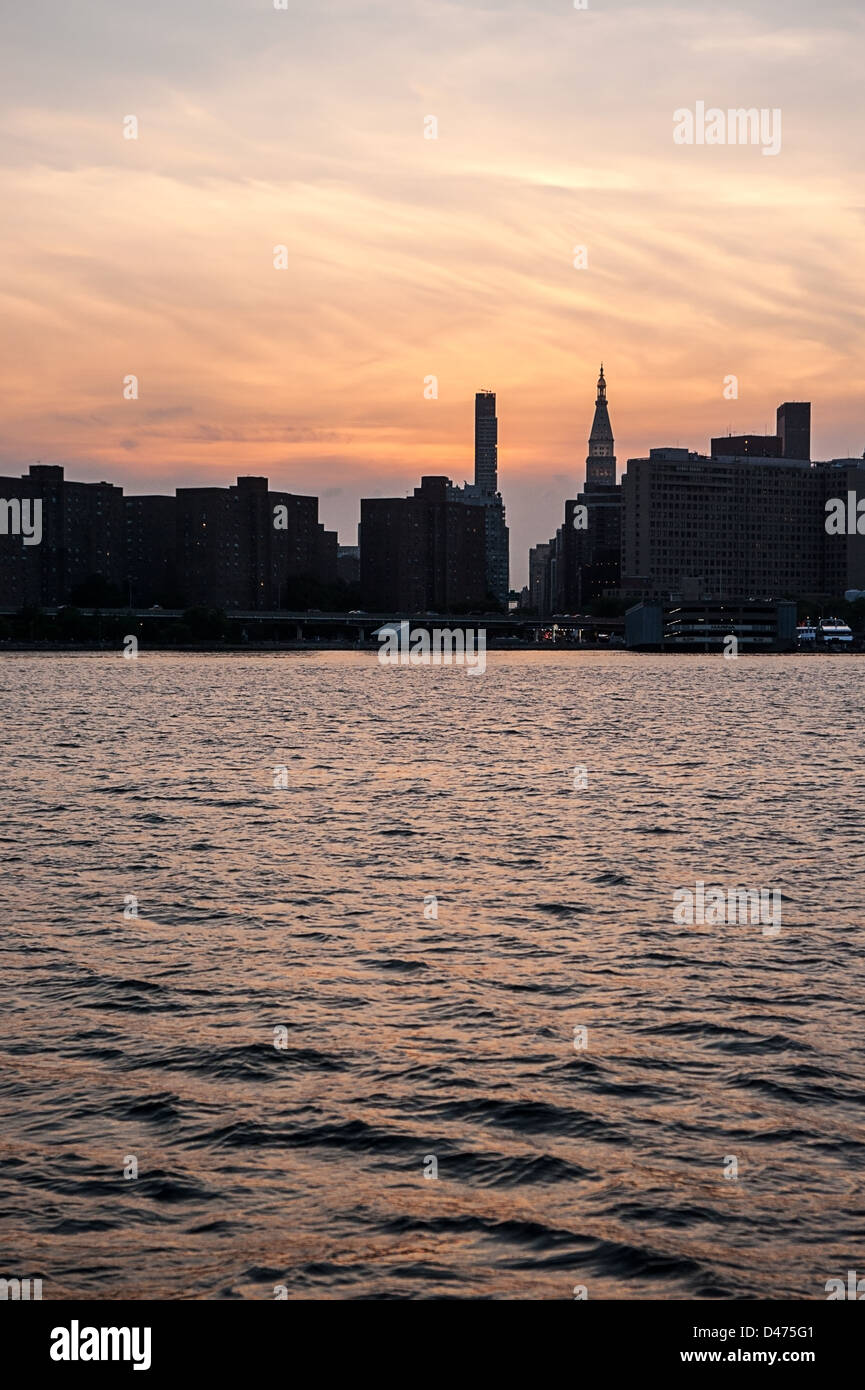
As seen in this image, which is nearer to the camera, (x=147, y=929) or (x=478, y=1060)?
(x=478, y=1060)

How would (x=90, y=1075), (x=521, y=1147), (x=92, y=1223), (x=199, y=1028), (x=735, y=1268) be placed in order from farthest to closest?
(x=199, y=1028)
(x=90, y=1075)
(x=521, y=1147)
(x=92, y=1223)
(x=735, y=1268)

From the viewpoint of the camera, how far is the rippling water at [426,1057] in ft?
52.1

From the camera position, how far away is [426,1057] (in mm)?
22406

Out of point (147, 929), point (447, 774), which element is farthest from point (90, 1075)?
point (447, 774)

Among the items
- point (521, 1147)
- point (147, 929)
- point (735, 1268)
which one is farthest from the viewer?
point (147, 929)

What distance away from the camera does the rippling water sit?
625 inches

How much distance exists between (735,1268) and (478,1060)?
7395 millimetres

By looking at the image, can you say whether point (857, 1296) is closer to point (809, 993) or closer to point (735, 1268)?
point (735, 1268)

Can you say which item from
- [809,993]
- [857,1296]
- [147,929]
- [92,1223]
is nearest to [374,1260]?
[92,1223]

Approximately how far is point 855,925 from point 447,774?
40392 millimetres
